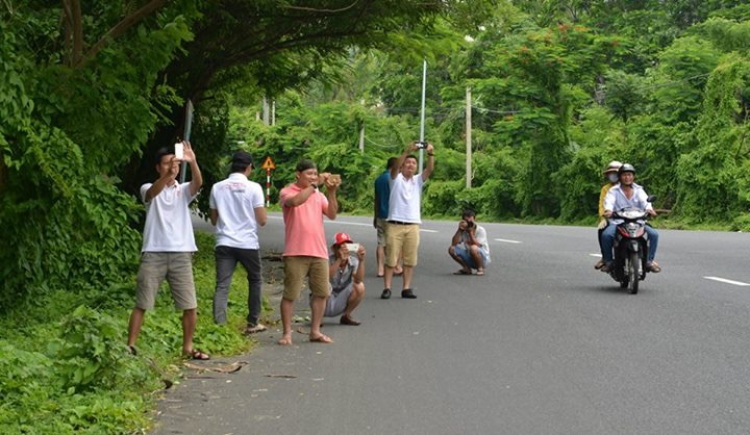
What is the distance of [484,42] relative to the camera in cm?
5591

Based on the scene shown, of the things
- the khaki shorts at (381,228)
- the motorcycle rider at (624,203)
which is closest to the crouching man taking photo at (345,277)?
the motorcycle rider at (624,203)

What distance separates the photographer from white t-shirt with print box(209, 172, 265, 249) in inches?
415

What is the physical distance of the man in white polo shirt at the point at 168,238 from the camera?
8922 mm

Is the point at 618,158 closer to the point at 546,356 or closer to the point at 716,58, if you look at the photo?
the point at 716,58

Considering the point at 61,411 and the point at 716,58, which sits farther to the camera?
the point at 716,58

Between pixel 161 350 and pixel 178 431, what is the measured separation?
2.66 metres

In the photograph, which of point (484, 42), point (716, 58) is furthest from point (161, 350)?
point (484, 42)

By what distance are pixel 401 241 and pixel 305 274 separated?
3932 mm

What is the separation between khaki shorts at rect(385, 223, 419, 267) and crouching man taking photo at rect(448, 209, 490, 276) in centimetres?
262

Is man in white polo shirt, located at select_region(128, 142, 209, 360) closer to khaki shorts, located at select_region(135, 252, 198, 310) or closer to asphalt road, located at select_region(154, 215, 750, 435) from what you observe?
khaki shorts, located at select_region(135, 252, 198, 310)

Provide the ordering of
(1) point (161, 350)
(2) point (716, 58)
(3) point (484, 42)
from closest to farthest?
(1) point (161, 350) → (2) point (716, 58) → (3) point (484, 42)

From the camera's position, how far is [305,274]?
10.5 meters

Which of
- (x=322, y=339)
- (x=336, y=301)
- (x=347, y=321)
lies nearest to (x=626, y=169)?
(x=347, y=321)

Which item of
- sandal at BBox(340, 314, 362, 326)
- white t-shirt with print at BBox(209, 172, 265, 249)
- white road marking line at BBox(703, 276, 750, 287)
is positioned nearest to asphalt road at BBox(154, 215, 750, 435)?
white road marking line at BBox(703, 276, 750, 287)
